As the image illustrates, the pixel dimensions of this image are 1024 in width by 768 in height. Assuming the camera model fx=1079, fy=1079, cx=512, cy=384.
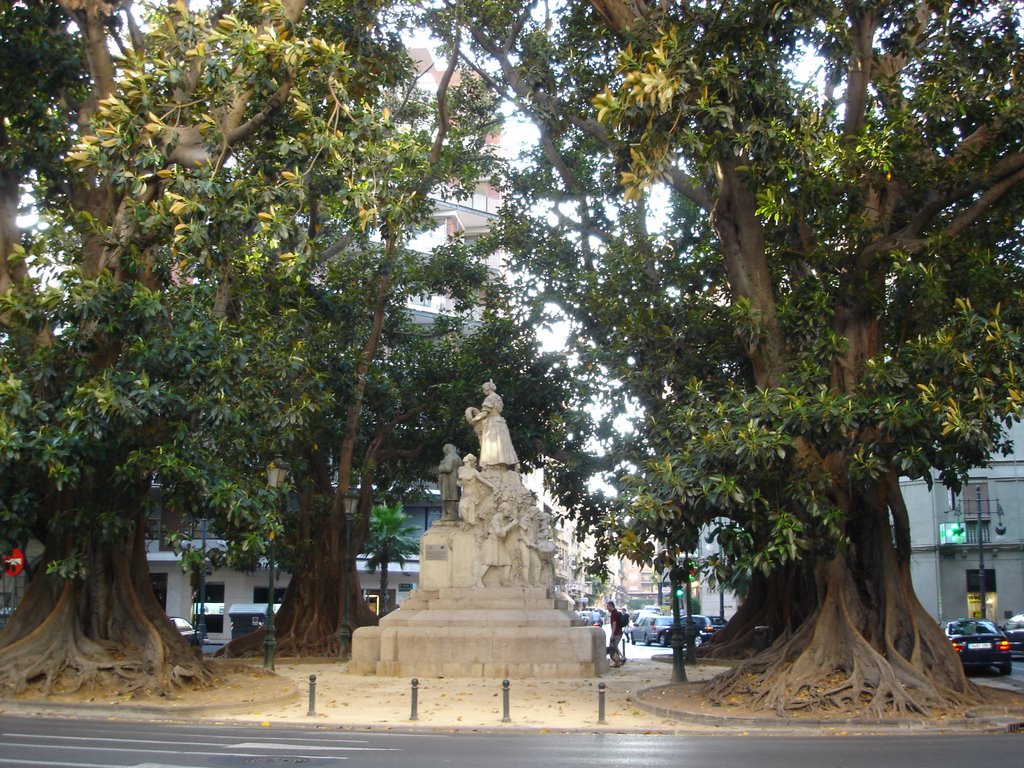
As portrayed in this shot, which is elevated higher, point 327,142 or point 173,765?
point 327,142

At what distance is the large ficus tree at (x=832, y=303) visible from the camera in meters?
13.9

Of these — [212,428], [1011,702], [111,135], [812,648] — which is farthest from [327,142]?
[1011,702]

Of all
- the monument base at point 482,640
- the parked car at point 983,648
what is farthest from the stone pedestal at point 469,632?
the parked car at point 983,648

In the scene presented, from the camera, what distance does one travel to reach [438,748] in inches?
448

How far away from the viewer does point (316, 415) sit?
27016 millimetres

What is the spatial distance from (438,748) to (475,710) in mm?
3879

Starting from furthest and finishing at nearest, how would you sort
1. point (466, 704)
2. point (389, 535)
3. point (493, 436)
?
1. point (389, 535)
2. point (493, 436)
3. point (466, 704)

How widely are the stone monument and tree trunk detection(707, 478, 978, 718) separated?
4696 mm

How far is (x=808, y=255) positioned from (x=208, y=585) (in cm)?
4158

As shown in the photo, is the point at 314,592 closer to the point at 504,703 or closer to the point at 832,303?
the point at 504,703

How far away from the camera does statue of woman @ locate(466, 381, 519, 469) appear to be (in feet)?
72.0

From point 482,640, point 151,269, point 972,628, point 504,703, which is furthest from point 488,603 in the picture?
point 972,628

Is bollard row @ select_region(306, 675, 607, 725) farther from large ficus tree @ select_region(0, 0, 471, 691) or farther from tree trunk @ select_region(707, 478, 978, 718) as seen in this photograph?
large ficus tree @ select_region(0, 0, 471, 691)

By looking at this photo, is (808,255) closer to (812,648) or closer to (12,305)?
(812,648)
